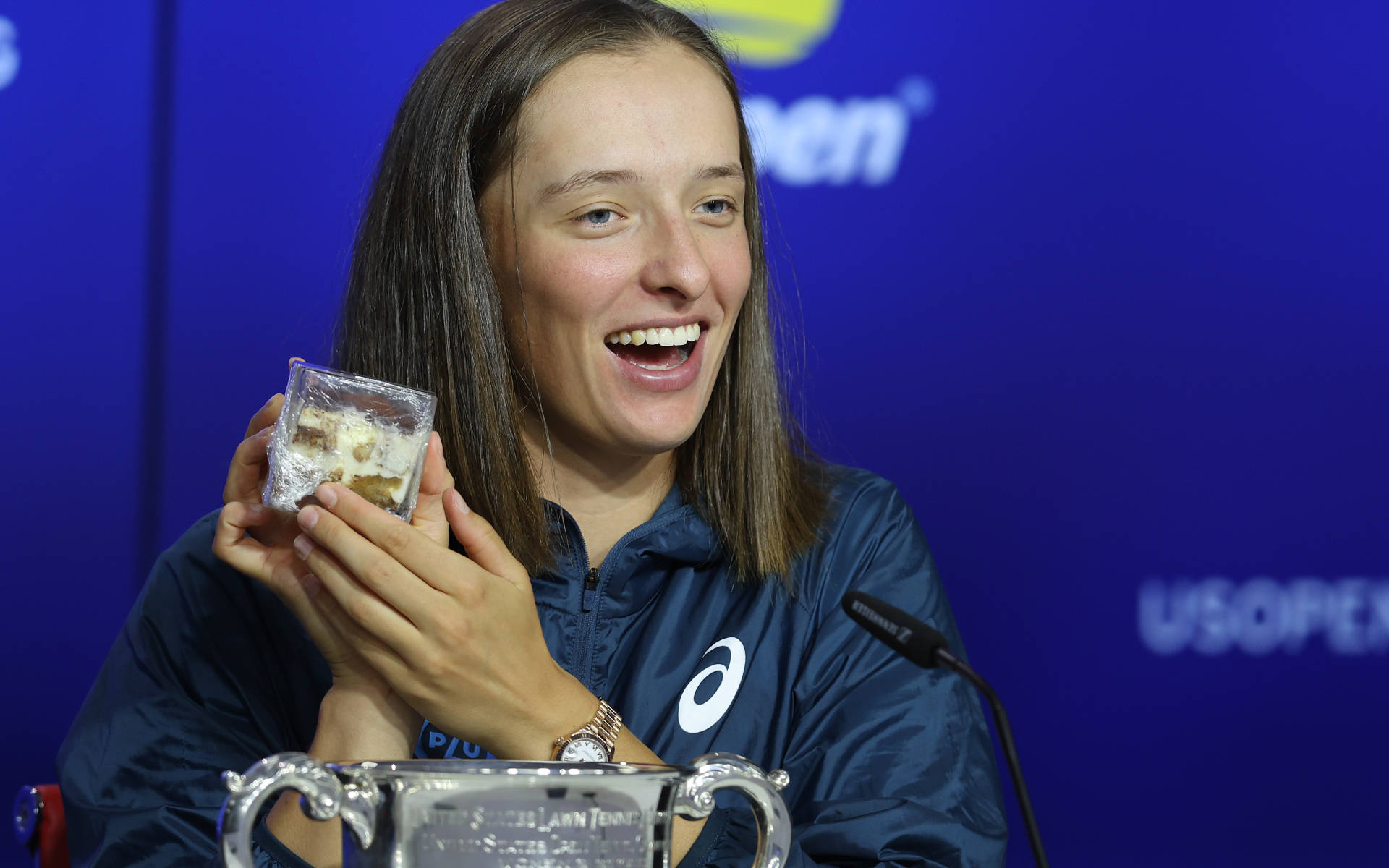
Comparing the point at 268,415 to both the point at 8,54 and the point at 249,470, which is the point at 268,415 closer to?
the point at 249,470

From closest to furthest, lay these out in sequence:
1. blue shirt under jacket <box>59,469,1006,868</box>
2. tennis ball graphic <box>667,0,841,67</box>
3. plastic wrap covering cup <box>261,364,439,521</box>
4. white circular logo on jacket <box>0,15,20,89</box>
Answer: plastic wrap covering cup <box>261,364,439,521</box> → blue shirt under jacket <box>59,469,1006,868</box> → white circular logo on jacket <box>0,15,20,89</box> → tennis ball graphic <box>667,0,841,67</box>

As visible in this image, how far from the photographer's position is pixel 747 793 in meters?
0.56

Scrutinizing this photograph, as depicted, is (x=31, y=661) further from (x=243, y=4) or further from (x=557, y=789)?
(x=557, y=789)

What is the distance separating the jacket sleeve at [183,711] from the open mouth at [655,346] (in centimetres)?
35

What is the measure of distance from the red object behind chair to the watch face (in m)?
0.49

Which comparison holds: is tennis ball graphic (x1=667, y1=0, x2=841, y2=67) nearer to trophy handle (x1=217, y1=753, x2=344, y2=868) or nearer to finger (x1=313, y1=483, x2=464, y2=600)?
finger (x1=313, y1=483, x2=464, y2=600)

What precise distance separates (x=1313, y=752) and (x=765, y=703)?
1180mm

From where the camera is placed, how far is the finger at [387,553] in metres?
0.80

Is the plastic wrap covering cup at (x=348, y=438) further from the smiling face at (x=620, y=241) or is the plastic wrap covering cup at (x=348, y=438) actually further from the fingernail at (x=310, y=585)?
the smiling face at (x=620, y=241)

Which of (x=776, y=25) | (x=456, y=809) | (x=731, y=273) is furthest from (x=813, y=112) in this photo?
(x=456, y=809)

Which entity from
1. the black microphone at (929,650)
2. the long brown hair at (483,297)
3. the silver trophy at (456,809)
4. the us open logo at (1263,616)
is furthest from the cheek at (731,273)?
the us open logo at (1263,616)

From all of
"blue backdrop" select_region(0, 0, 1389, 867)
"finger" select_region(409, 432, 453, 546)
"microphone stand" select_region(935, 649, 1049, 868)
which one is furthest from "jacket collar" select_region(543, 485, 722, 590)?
"blue backdrop" select_region(0, 0, 1389, 867)

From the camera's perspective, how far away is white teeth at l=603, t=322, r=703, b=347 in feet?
3.67

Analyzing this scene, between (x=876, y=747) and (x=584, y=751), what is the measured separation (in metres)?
0.27
